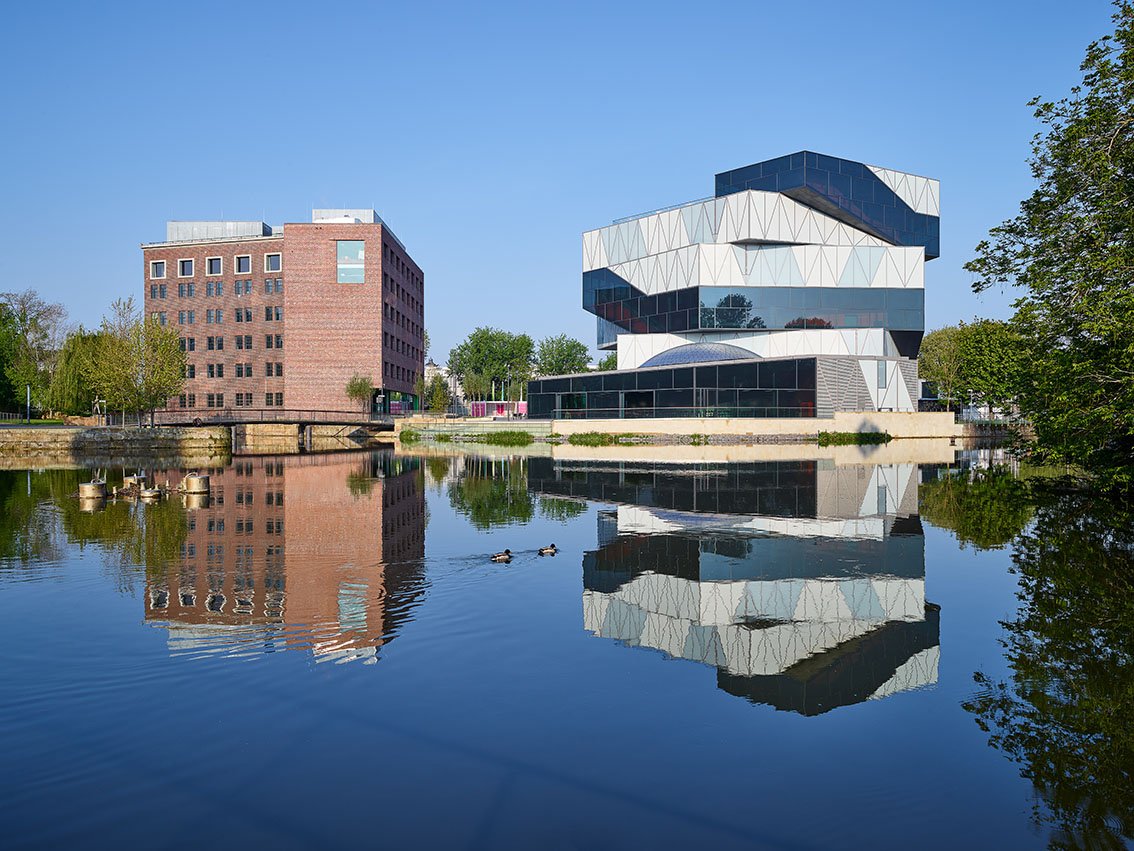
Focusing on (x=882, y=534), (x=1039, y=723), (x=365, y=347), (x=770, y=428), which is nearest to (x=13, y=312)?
(x=365, y=347)

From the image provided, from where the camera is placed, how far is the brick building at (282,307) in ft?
324

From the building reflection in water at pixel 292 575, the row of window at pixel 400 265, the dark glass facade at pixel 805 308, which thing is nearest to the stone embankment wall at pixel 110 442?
the building reflection in water at pixel 292 575

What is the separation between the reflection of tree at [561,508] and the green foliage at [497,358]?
414 feet

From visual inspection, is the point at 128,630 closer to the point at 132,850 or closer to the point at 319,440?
the point at 132,850

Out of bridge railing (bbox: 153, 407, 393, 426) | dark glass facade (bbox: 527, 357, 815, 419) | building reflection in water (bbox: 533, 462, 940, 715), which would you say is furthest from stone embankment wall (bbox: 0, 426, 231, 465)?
building reflection in water (bbox: 533, 462, 940, 715)

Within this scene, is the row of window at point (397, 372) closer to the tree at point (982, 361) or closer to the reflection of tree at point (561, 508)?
the tree at point (982, 361)

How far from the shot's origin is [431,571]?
16.3m

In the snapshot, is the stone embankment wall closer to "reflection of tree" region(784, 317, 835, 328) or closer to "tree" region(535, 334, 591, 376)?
"reflection of tree" region(784, 317, 835, 328)

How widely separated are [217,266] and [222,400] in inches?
664

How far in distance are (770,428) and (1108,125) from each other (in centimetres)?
5493

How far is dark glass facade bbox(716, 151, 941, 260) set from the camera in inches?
3351

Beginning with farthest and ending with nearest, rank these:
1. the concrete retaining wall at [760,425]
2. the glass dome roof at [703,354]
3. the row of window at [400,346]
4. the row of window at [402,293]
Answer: the row of window at [402,293] < the row of window at [400,346] < the glass dome roof at [703,354] < the concrete retaining wall at [760,425]

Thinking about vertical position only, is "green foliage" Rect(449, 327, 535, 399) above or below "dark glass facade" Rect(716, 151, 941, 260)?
below

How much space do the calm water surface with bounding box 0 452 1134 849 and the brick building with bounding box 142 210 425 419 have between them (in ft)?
265
